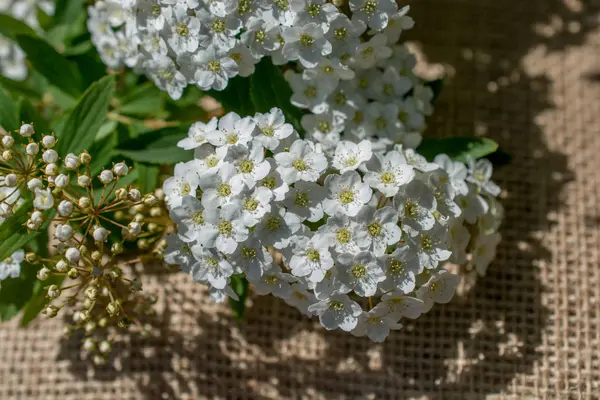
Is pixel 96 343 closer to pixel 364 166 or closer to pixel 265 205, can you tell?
pixel 265 205

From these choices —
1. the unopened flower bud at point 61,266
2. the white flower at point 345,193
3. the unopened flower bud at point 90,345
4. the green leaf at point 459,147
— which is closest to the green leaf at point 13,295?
the unopened flower bud at point 90,345

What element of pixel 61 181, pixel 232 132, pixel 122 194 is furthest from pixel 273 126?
pixel 61 181

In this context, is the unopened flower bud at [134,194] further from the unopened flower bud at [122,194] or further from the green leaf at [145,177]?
the green leaf at [145,177]

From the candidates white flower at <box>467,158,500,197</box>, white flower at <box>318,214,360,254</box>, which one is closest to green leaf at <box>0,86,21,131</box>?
white flower at <box>318,214,360,254</box>

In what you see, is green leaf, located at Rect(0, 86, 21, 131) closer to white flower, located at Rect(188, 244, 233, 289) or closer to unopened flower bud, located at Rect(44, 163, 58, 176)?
unopened flower bud, located at Rect(44, 163, 58, 176)

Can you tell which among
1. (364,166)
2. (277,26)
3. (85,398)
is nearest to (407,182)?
(364,166)

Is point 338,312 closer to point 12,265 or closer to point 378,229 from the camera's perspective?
point 378,229
